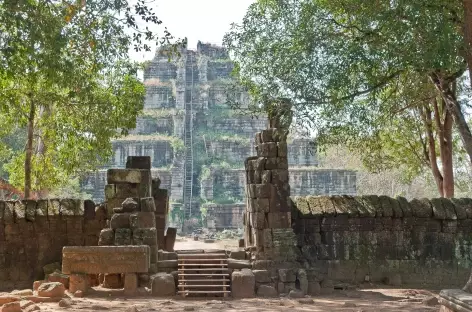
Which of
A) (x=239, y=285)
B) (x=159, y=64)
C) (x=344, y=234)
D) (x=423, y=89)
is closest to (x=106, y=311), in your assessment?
(x=239, y=285)

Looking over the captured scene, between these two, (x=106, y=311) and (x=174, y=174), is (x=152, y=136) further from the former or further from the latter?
(x=106, y=311)

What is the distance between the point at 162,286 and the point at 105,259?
109 cm

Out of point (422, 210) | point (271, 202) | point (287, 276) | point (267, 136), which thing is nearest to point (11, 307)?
point (287, 276)

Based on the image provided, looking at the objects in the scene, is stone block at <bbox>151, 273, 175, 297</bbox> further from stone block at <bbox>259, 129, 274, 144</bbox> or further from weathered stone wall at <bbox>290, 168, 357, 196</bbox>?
→ weathered stone wall at <bbox>290, 168, 357, 196</bbox>

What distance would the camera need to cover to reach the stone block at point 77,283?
10461 mm

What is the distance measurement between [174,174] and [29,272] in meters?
24.3

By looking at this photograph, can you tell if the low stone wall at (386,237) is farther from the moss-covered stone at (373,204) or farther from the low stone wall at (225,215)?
the low stone wall at (225,215)

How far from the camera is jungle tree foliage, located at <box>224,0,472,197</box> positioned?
33.0 ft

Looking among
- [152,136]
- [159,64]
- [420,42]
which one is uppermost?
[159,64]

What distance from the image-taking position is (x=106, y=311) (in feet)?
28.6

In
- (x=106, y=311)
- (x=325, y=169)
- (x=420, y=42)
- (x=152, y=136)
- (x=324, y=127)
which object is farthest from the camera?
(x=152, y=136)

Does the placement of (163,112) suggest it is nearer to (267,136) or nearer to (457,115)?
(267,136)

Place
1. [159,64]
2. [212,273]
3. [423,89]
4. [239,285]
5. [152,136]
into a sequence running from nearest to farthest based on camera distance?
[239,285], [212,273], [423,89], [152,136], [159,64]

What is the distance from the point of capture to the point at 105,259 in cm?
1070
